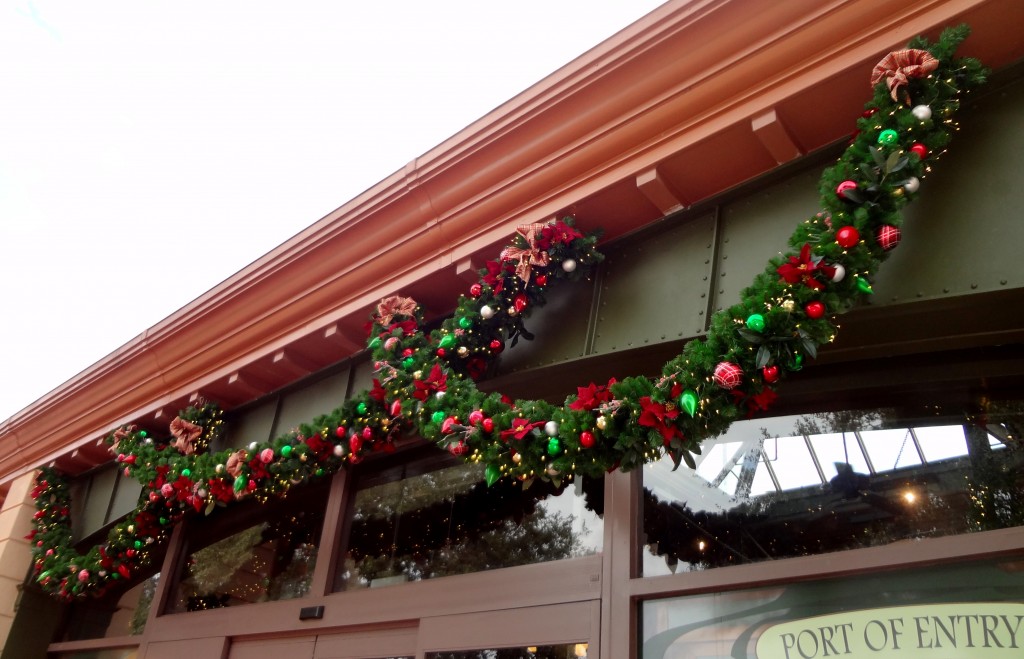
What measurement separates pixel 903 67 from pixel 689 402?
1693mm

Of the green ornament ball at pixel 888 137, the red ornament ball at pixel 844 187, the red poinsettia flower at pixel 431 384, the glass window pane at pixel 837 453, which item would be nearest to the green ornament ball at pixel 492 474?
the red poinsettia flower at pixel 431 384

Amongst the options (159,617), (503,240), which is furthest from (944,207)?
(159,617)

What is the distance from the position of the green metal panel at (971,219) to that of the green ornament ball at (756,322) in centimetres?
60

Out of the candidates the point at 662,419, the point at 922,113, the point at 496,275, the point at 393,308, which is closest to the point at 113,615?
the point at 393,308

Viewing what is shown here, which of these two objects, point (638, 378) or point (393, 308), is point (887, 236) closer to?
point (638, 378)

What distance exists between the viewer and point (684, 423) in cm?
344

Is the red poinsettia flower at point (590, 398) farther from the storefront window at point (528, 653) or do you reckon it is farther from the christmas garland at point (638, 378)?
the storefront window at point (528, 653)

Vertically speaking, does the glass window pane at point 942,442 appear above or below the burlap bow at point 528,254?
below

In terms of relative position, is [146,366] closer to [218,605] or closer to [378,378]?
[218,605]

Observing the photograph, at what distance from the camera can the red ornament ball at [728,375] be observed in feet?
10.8

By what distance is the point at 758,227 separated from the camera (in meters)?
4.21

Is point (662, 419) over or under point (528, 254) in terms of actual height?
under

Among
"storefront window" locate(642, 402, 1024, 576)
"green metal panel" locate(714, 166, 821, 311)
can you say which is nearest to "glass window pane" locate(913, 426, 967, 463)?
"storefront window" locate(642, 402, 1024, 576)

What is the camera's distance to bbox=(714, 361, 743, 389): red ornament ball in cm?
329
